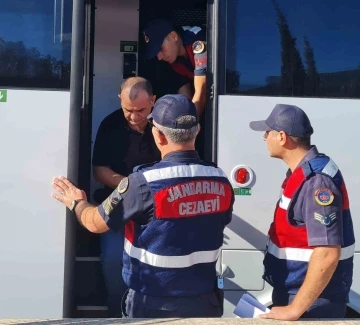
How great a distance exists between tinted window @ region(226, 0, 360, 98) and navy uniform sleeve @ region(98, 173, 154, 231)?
1.12 meters

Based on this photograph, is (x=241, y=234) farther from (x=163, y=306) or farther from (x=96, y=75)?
(x=96, y=75)

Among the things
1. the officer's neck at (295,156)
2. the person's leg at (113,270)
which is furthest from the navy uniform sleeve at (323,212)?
the person's leg at (113,270)

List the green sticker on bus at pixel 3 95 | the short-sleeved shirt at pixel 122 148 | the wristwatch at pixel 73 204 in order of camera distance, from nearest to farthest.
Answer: the wristwatch at pixel 73 204 < the green sticker on bus at pixel 3 95 < the short-sleeved shirt at pixel 122 148

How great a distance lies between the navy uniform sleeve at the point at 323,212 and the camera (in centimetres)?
255

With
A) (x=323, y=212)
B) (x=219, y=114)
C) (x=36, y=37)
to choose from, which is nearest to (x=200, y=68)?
(x=219, y=114)

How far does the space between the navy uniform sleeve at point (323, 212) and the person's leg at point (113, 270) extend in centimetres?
145

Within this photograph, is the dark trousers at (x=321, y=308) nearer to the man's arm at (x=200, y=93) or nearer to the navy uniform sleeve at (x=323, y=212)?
the navy uniform sleeve at (x=323, y=212)

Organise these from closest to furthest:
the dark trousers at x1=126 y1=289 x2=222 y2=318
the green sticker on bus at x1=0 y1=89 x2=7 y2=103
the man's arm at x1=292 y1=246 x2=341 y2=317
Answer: the man's arm at x1=292 y1=246 x2=341 y2=317 < the dark trousers at x1=126 y1=289 x2=222 y2=318 < the green sticker on bus at x1=0 y1=89 x2=7 y2=103

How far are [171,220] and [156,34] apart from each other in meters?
1.88

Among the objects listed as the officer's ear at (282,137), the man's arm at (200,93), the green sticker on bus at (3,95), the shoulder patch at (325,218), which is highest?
the man's arm at (200,93)

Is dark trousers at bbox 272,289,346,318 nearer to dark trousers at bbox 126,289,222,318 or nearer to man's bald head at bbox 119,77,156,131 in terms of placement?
dark trousers at bbox 126,289,222,318

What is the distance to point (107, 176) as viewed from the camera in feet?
12.1

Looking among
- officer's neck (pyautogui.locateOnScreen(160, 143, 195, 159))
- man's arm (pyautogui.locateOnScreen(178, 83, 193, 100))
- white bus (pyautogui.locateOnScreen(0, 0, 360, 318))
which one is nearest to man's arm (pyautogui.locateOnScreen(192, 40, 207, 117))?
white bus (pyautogui.locateOnScreen(0, 0, 360, 318))

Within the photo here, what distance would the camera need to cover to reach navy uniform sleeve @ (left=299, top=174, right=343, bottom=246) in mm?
2553
